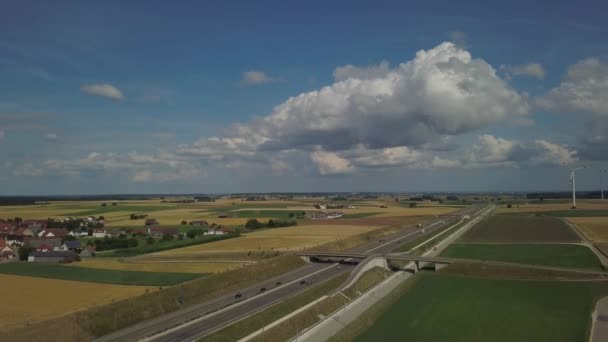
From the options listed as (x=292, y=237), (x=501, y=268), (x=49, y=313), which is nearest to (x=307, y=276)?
(x=501, y=268)

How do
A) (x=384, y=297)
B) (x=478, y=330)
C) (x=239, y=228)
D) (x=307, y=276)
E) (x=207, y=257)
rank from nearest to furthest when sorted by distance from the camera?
(x=478, y=330) < (x=384, y=297) < (x=307, y=276) < (x=207, y=257) < (x=239, y=228)

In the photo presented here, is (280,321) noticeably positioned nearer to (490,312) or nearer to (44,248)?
(490,312)

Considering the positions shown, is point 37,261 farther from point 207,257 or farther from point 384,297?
point 384,297

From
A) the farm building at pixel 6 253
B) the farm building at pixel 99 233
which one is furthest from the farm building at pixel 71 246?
the farm building at pixel 99 233

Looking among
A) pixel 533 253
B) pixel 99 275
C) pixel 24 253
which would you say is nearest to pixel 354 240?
pixel 533 253

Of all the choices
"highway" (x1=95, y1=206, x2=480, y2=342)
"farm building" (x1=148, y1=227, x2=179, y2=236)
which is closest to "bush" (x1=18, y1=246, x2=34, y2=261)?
"farm building" (x1=148, y1=227, x2=179, y2=236)
